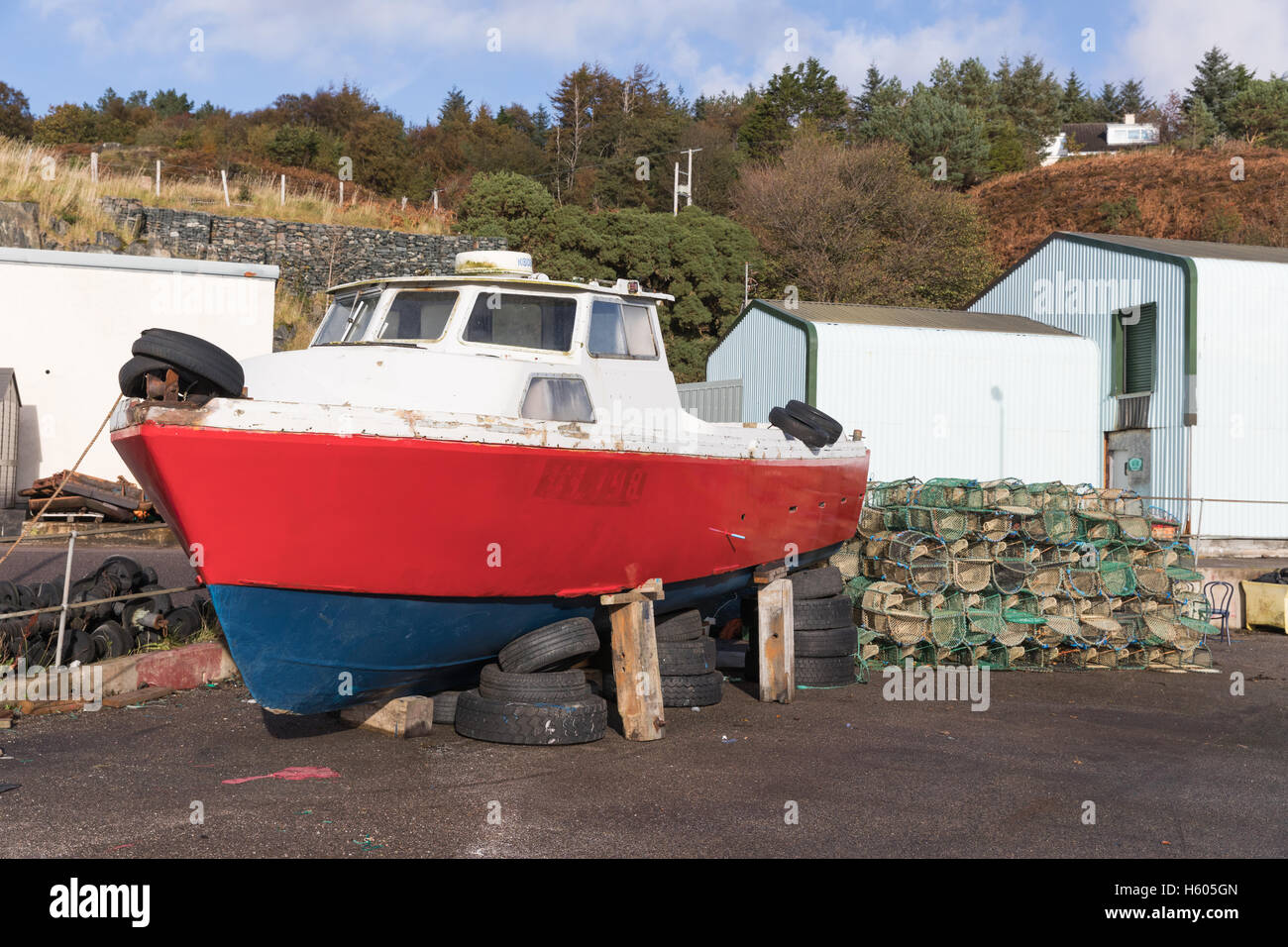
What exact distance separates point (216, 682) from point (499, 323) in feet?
14.1

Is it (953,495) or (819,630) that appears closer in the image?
(819,630)

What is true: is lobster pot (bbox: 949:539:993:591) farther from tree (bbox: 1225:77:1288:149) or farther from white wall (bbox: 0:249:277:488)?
tree (bbox: 1225:77:1288:149)

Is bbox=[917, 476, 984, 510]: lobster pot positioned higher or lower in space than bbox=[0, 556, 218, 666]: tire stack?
higher

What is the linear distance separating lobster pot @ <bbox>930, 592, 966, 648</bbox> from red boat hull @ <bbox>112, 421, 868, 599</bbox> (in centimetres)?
379

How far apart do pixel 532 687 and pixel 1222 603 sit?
38.9ft

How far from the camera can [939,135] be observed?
58000mm

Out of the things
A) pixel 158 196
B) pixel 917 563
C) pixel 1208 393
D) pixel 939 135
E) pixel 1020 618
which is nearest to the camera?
pixel 917 563

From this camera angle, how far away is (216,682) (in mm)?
9445

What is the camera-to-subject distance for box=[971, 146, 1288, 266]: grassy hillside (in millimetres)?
48656

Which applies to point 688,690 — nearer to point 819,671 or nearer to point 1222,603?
point 819,671

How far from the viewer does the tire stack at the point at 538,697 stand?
7.40 m

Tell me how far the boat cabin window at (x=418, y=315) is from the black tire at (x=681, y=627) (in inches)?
121

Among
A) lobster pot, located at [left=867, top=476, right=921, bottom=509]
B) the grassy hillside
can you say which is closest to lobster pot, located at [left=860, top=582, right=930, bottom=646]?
lobster pot, located at [left=867, top=476, right=921, bottom=509]

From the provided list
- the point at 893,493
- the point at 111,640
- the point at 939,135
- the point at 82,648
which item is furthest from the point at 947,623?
the point at 939,135
